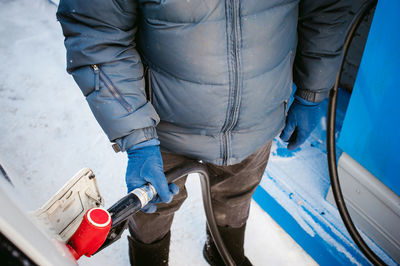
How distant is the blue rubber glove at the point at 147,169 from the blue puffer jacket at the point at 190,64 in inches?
1.5

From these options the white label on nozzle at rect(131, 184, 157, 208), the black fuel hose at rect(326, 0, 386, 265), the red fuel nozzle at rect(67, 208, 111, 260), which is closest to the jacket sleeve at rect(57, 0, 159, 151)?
the white label on nozzle at rect(131, 184, 157, 208)

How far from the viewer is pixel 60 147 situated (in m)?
1.97

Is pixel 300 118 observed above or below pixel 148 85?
below

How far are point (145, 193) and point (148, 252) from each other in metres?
0.51

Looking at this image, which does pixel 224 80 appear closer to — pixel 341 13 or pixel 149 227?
pixel 341 13

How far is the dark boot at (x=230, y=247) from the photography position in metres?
1.37

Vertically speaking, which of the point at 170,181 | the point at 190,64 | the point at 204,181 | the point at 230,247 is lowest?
the point at 230,247

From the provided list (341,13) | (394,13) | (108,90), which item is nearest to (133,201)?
(108,90)

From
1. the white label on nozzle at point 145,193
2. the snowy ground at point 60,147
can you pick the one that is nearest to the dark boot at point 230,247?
the snowy ground at point 60,147

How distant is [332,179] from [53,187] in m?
1.45

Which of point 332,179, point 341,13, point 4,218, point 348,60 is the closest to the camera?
point 4,218

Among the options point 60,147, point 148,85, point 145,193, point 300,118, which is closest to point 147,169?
point 145,193

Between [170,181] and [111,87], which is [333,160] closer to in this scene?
[170,181]

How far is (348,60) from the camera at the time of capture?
2.20 metres
